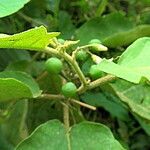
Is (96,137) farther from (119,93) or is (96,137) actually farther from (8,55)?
(8,55)

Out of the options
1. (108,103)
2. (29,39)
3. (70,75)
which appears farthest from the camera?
(108,103)

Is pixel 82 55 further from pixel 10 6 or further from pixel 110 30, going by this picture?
pixel 110 30

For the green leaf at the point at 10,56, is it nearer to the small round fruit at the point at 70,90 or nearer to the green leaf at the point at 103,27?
the green leaf at the point at 103,27

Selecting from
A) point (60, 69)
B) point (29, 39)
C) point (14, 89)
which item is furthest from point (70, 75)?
point (29, 39)

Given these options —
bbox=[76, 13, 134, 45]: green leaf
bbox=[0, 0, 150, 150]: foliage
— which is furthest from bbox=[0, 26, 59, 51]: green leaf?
bbox=[76, 13, 134, 45]: green leaf

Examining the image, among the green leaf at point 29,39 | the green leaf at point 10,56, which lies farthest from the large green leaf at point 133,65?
the green leaf at point 10,56

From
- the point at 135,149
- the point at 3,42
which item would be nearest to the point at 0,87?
the point at 3,42
